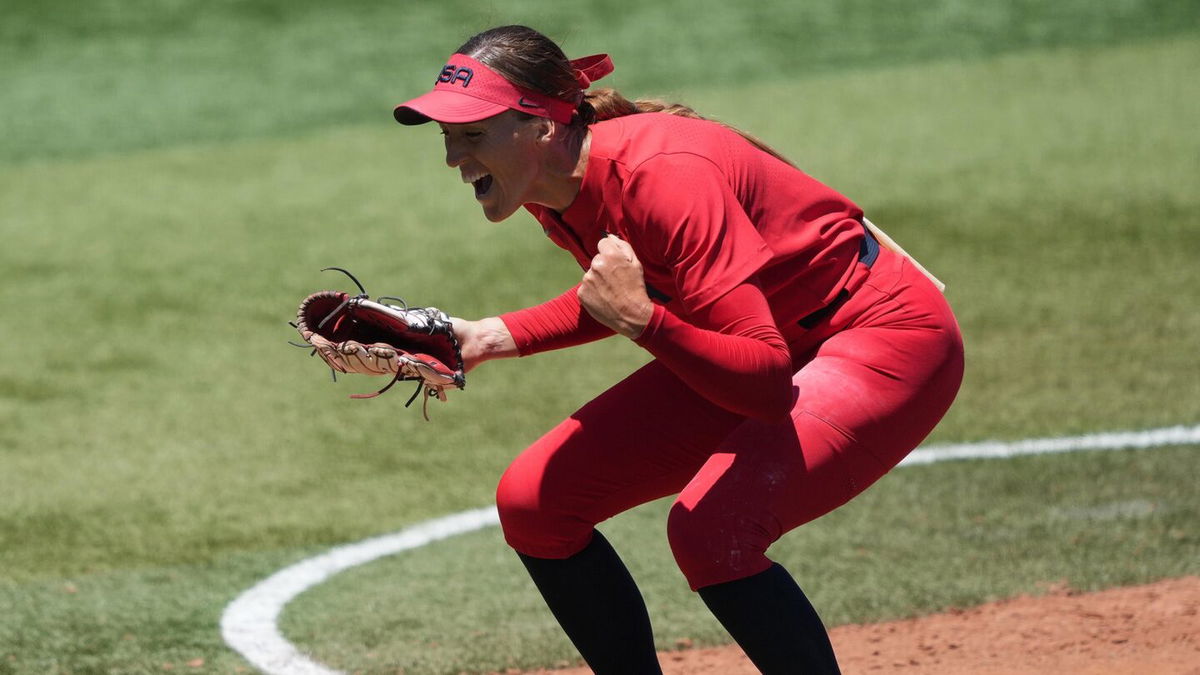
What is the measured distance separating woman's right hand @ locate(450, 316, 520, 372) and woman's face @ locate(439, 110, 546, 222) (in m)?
0.47

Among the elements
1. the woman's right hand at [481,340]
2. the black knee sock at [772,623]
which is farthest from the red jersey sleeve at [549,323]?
the black knee sock at [772,623]

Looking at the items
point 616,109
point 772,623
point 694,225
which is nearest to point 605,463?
point 772,623

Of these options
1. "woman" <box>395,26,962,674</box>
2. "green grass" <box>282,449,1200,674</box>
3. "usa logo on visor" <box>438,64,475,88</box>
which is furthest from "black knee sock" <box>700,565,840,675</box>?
"green grass" <box>282,449,1200,674</box>

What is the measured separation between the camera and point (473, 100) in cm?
318

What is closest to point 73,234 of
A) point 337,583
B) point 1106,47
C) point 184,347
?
point 184,347

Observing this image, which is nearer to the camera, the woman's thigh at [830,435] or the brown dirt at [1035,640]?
the woman's thigh at [830,435]

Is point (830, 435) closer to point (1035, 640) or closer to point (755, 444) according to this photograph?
point (755, 444)

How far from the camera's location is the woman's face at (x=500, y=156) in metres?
3.21

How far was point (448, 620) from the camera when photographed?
4762 millimetres

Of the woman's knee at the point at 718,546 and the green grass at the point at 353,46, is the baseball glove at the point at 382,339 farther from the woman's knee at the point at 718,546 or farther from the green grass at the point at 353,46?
the green grass at the point at 353,46

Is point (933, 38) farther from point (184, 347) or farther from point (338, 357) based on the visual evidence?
point (338, 357)

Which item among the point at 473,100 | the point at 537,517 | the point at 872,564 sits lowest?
the point at 872,564

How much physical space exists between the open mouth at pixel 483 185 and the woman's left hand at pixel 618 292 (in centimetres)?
44

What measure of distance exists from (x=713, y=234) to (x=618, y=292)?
22 cm
